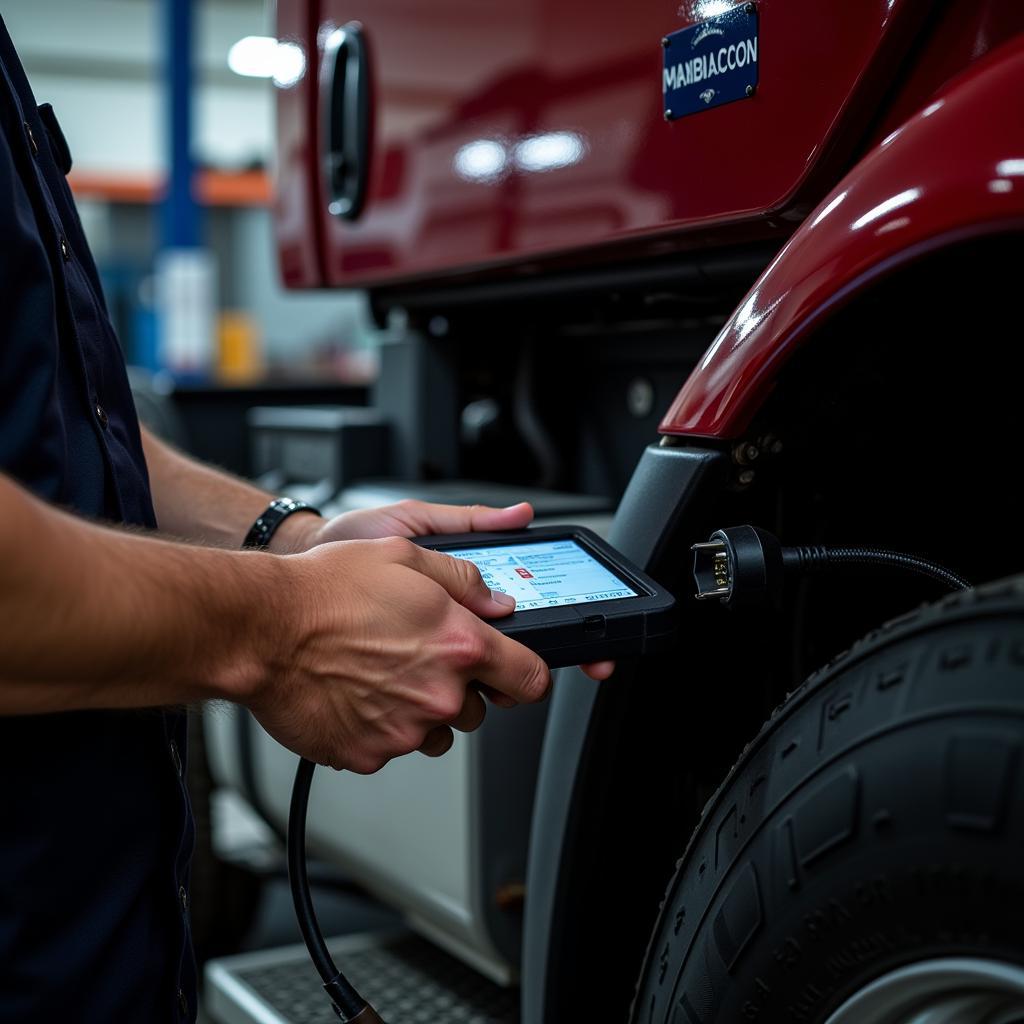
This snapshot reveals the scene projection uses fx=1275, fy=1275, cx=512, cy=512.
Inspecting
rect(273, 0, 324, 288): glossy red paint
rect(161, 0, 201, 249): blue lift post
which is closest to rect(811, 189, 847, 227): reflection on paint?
rect(273, 0, 324, 288): glossy red paint

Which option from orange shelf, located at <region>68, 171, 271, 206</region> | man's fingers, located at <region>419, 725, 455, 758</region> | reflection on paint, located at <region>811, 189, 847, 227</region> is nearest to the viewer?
reflection on paint, located at <region>811, 189, 847, 227</region>

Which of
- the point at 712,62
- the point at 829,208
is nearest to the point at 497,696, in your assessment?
the point at 829,208

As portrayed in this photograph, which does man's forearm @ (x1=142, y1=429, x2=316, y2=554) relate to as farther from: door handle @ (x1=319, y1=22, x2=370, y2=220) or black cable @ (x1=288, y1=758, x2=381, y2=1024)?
door handle @ (x1=319, y1=22, x2=370, y2=220)

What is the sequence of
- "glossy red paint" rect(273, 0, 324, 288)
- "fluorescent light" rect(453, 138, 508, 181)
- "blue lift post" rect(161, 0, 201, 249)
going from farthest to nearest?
"blue lift post" rect(161, 0, 201, 249) → "glossy red paint" rect(273, 0, 324, 288) → "fluorescent light" rect(453, 138, 508, 181)

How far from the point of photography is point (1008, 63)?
2.28 feet

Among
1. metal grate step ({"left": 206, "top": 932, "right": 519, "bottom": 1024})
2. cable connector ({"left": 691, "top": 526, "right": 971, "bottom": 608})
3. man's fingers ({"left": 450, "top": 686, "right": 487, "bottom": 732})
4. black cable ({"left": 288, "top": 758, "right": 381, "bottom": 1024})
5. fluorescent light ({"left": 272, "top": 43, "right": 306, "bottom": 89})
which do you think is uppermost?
fluorescent light ({"left": 272, "top": 43, "right": 306, "bottom": 89})

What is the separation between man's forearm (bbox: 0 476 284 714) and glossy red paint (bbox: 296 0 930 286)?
461 mm

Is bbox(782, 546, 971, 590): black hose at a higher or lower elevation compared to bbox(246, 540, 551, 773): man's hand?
higher

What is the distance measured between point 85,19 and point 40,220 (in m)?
12.1

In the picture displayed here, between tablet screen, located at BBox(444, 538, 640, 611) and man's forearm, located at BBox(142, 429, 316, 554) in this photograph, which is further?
man's forearm, located at BBox(142, 429, 316, 554)

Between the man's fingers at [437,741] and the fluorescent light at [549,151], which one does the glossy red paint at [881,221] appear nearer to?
the man's fingers at [437,741]

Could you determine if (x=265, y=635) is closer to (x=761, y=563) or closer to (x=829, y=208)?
(x=761, y=563)

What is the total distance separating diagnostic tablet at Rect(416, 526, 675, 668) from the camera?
833 mm

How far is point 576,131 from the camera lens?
3.76 ft
